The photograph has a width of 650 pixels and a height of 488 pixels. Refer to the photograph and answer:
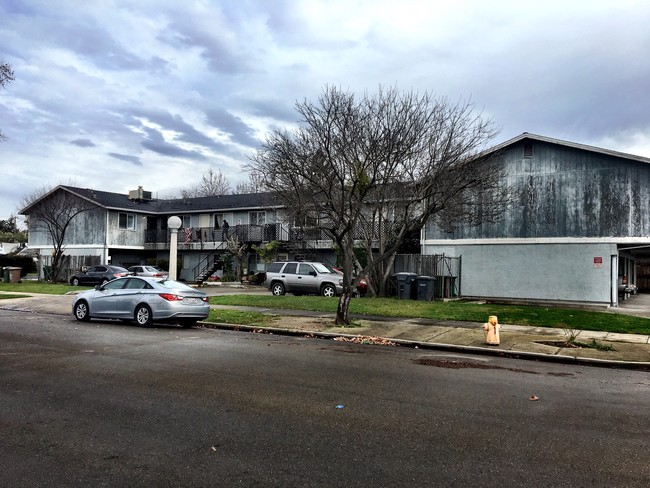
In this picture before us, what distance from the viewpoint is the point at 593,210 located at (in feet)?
76.0

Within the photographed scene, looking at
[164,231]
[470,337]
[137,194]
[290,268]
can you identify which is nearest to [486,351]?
[470,337]

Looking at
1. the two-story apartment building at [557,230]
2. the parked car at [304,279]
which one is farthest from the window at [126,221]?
the parked car at [304,279]

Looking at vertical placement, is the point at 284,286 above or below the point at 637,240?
below

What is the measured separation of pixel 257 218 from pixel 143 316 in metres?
25.3

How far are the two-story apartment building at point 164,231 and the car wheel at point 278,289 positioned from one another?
9.74 m

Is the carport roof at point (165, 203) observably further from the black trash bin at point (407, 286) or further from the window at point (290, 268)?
the black trash bin at point (407, 286)

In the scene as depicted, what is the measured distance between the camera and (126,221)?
1671 inches

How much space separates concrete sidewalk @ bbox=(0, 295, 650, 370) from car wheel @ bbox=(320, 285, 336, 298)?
7821mm

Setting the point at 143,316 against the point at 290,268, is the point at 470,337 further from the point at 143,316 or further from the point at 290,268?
the point at 290,268

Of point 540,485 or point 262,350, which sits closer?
point 540,485

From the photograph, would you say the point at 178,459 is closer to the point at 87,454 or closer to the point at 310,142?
the point at 87,454

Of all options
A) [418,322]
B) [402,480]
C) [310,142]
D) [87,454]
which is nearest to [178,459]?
[87,454]

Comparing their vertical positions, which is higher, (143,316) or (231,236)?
(231,236)

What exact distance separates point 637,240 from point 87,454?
75.6 feet
